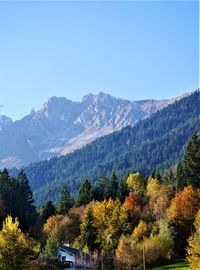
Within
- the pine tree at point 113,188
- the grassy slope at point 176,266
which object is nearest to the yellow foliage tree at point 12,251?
the grassy slope at point 176,266

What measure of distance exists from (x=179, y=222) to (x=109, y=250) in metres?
13.7

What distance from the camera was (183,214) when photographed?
108250 mm

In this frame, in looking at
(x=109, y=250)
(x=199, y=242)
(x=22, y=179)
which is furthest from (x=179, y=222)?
(x=22, y=179)

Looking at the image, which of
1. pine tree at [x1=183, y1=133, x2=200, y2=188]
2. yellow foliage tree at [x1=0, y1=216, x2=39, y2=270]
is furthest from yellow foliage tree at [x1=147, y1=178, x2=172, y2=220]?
yellow foliage tree at [x1=0, y1=216, x2=39, y2=270]

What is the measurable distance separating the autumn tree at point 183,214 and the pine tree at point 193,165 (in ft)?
30.7

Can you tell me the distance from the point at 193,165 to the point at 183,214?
62.5 ft

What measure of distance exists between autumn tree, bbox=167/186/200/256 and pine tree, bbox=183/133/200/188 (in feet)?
30.7

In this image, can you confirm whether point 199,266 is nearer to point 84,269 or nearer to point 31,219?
point 84,269

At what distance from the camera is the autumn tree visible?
10325 cm

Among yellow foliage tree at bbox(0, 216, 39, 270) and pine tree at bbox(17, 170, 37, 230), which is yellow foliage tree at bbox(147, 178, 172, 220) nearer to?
pine tree at bbox(17, 170, 37, 230)

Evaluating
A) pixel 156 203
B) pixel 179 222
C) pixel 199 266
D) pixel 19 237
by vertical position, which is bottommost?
pixel 199 266

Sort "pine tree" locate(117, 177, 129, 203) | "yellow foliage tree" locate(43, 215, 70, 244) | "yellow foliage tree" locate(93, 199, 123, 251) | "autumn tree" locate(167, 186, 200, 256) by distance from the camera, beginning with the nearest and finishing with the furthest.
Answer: "autumn tree" locate(167, 186, 200, 256)
"yellow foliage tree" locate(93, 199, 123, 251)
"yellow foliage tree" locate(43, 215, 70, 244)
"pine tree" locate(117, 177, 129, 203)

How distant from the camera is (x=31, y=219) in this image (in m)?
134

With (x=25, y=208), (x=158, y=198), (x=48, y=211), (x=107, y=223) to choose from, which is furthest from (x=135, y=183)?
(x=107, y=223)
